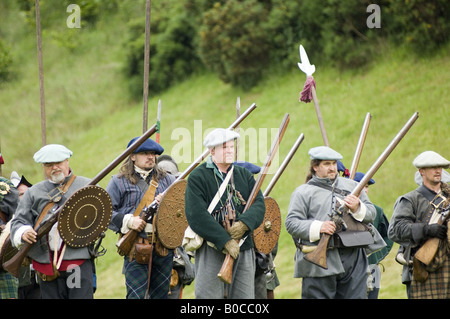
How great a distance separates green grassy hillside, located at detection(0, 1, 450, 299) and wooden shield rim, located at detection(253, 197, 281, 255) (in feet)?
11.2

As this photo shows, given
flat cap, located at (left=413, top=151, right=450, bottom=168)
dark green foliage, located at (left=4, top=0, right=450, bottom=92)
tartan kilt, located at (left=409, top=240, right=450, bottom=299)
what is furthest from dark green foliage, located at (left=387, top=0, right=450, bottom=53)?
tartan kilt, located at (left=409, top=240, right=450, bottom=299)

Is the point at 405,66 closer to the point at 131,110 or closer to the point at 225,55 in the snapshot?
the point at 225,55

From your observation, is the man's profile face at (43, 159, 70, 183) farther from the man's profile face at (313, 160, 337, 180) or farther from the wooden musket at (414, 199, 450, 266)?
the wooden musket at (414, 199, 450, 266)

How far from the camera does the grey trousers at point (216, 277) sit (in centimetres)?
584

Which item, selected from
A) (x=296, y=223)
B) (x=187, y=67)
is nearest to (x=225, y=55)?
(x=187, y=67)

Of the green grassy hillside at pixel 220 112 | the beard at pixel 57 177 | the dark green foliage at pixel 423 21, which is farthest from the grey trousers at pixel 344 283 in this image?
the dark green foliage at pixel 423 21

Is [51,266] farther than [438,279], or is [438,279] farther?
[438,279]

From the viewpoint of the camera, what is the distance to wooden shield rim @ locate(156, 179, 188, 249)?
272 inches

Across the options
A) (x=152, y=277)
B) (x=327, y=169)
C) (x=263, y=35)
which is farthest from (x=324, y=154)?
(x=263, y=35)

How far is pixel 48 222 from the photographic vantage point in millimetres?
6328

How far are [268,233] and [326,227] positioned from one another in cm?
93

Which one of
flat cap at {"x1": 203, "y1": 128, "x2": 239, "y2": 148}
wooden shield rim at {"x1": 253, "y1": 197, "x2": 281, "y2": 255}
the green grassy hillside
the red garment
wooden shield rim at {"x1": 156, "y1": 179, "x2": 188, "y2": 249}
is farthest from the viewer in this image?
the green grassy hillside

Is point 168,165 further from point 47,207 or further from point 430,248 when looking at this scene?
point 430,248

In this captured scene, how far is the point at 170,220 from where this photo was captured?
7.02 m
